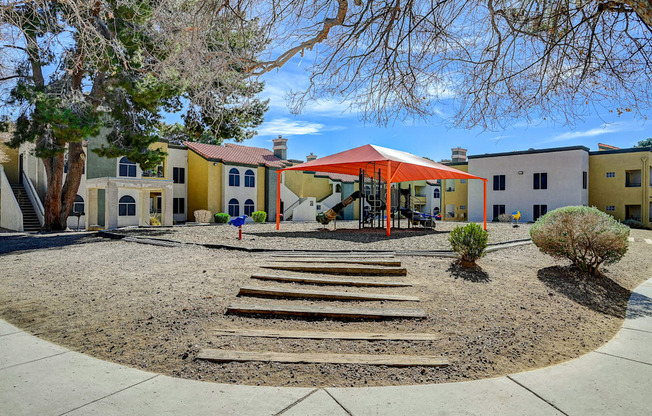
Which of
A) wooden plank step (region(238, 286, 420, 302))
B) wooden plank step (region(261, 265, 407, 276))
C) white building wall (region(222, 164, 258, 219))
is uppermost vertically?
white building wall (region(222, 164, 258, 219))

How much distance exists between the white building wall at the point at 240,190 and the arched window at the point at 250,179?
0.55 feet

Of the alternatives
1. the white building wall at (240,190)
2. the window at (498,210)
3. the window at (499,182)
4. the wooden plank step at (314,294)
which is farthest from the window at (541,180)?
the wooden plank step at (314,294)

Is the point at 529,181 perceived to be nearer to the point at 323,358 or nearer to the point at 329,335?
the point at 329,335

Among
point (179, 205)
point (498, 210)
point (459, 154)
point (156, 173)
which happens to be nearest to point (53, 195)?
point (156, 173)

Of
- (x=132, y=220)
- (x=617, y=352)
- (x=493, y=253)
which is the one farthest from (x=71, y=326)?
(x=132, y=220)

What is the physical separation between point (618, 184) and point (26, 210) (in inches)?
1696

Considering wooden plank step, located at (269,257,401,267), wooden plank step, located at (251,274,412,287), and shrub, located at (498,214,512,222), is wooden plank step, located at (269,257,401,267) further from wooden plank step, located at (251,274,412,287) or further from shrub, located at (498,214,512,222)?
shrub, located at (498,214,512,222)

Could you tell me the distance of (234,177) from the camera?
1200 inches

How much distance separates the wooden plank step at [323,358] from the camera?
3.84 m

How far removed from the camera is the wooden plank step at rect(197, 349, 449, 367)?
3.84 m

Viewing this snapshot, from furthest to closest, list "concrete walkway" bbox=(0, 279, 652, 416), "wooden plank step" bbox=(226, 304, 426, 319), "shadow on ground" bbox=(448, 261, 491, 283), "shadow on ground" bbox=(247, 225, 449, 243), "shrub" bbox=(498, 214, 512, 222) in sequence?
"shrub" bbox=(498, 214, 512, 222)
"shadow on ground" bbox=(247, 225, 449, 243)
"shadow on ground" bbox=(448, 261, 491, 283)
"wooden plank step" bbox=(226, 304, 426, 319)
"concrete walkway" bbox=(0, 279, 652, 416)

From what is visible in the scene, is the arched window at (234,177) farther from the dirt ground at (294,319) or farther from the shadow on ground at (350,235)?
the dirt ground at (294,319)

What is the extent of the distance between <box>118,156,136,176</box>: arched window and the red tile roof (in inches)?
190

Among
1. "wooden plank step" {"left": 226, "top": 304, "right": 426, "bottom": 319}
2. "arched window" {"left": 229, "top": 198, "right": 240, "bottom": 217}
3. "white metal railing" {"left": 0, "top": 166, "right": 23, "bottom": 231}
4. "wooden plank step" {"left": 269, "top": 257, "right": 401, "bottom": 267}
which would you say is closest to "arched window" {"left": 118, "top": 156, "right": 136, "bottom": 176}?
"white metal railing" {"left": 0, "top": 166, "right": 23, "bottom": 231}
